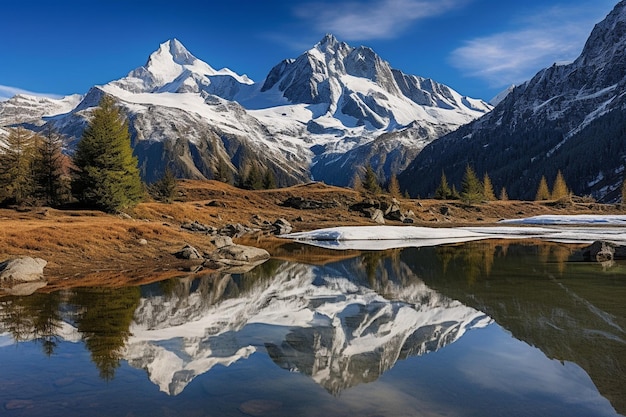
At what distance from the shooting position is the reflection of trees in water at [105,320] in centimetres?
1194

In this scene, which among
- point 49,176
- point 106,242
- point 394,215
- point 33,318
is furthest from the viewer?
point 394,215

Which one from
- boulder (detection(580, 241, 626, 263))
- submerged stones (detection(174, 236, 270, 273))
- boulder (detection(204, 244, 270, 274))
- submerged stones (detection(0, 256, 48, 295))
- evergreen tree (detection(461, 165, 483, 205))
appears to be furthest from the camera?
evergreen tree (detection(461, 165, 483, 205))

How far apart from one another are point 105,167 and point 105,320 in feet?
141

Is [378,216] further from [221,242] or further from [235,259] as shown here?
[235,259]

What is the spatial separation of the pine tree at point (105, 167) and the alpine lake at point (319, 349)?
3395 centimetres

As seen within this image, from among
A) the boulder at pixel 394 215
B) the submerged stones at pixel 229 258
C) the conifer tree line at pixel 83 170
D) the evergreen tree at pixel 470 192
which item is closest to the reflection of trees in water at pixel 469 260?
the submerged stones at pixel 229 258

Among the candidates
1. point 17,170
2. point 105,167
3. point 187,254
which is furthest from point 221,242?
point 17,170

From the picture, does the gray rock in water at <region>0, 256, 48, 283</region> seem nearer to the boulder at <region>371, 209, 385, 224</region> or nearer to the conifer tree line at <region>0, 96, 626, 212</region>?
the conifer tree line at <region>0, 96, 626, 212</region>

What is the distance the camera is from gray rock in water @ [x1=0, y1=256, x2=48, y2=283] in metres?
23.0

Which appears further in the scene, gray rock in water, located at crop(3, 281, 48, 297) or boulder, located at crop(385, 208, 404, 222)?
boulder, located at crop(385, 208, 404, 222)

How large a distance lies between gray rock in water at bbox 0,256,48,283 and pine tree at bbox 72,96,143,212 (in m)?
29.5

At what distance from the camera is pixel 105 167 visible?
54031mm

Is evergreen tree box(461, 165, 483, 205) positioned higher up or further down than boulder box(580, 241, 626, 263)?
higher up

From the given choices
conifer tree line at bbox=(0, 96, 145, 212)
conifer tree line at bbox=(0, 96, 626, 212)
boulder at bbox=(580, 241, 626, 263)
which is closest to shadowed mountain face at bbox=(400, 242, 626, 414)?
boulder at bbox=(580, 241, 626, 263)
